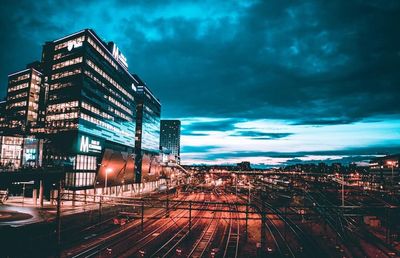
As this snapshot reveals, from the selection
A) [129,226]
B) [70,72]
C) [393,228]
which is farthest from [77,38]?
[393,228]

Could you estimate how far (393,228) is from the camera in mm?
36844

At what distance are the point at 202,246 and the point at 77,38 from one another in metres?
64.6

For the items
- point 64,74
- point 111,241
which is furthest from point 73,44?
point 111,241

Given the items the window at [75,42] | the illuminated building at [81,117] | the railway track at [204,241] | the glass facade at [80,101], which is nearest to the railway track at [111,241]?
the railway track at [204,241]

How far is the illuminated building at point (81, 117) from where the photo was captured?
6412 cm

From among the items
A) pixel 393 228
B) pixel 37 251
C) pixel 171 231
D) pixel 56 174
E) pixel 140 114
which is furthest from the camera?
pixel 140 114

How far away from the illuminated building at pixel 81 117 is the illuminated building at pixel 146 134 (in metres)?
9.95

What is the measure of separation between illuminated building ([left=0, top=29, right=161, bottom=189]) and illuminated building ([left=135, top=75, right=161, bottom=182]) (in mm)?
9949

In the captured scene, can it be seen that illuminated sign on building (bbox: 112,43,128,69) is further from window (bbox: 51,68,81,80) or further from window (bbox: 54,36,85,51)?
window (bbox: 51,68,81,80)

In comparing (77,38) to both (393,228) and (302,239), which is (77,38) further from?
(393,228)

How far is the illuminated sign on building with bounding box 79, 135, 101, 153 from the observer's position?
66000mm

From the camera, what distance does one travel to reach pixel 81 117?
6862 cm

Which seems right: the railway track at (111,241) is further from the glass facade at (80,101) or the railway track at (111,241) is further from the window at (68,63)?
the window at (68,63)

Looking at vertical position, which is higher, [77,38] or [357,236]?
[77,38]
